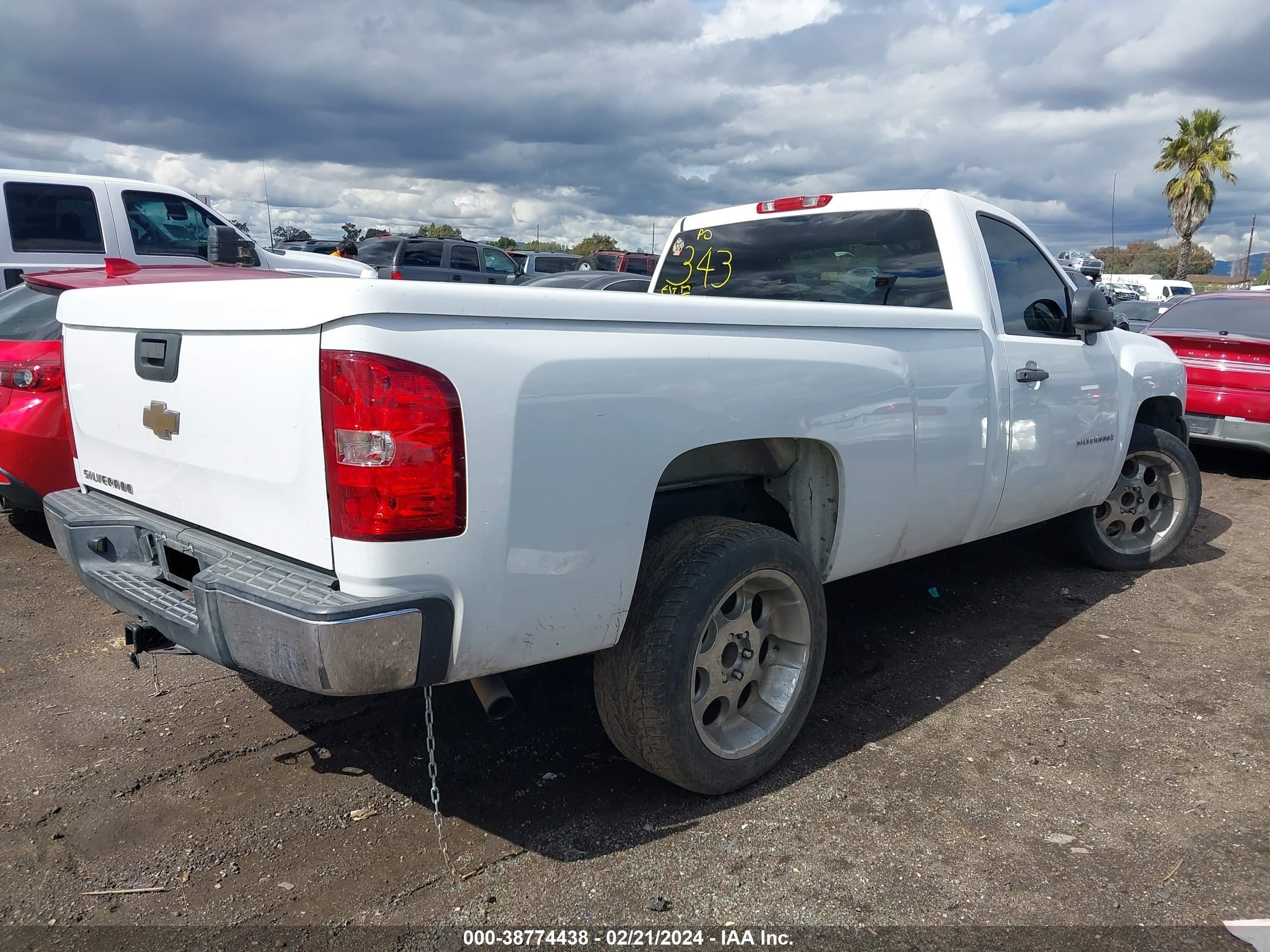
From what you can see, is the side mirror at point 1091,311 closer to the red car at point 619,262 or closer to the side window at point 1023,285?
the side window at point 1023,285

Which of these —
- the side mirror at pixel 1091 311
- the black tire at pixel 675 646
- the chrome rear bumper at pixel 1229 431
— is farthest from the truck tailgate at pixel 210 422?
the chrome rear bumper at pixel 1229 431

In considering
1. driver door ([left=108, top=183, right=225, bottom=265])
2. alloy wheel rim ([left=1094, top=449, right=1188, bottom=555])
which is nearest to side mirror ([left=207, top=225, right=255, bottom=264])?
driver door ([left=108, top=183, right=225, bottom=265])

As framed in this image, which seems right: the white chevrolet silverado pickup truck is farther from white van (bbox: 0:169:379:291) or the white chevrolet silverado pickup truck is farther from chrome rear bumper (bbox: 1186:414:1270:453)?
white van (bbox: 0:169:379:291)

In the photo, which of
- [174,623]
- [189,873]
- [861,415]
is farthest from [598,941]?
[861,415]

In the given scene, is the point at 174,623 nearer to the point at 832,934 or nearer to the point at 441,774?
the point at 441,774

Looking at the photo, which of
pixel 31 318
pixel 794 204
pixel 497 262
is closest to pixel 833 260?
pixel 794 204

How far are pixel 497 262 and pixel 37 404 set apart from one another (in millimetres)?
14391

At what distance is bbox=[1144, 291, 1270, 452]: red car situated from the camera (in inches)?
284

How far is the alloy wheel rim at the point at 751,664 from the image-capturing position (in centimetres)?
285

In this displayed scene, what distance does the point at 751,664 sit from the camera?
9.85 ft

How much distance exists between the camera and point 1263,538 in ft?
20.2

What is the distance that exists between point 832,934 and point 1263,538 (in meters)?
5.37

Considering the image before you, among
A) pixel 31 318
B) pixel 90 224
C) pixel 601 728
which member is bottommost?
pixel 601 728

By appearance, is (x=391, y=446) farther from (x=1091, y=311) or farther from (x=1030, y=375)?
(x=1091, y=311)
